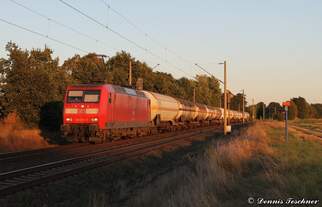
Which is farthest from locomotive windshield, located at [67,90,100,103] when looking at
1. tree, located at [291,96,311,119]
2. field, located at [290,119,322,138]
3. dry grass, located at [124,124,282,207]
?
tree, located at [291,96,311,119]

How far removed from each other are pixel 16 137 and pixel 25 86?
544 centimetres

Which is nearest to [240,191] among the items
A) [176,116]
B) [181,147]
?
[181,147]

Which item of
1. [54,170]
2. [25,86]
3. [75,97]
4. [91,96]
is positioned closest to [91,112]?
[91,96]

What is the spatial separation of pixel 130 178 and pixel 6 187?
471cm

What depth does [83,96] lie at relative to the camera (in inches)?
985

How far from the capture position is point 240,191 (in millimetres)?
10352

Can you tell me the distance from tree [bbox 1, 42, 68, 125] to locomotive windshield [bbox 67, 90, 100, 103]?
5781 millimetres

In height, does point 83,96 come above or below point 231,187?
above

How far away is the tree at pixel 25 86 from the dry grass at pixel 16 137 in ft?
2.18

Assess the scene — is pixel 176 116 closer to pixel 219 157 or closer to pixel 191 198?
pixel 219 157

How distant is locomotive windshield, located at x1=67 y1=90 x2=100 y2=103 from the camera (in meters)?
24.7

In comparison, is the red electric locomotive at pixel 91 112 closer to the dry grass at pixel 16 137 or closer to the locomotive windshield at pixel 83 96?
the locomotive windshield at pixel 83 96

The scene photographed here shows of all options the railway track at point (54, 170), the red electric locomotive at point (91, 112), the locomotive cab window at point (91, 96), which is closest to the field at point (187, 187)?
the railway track at point (54, 170)

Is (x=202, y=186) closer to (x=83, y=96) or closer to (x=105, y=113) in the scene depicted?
Result: (x=105, y=113)
